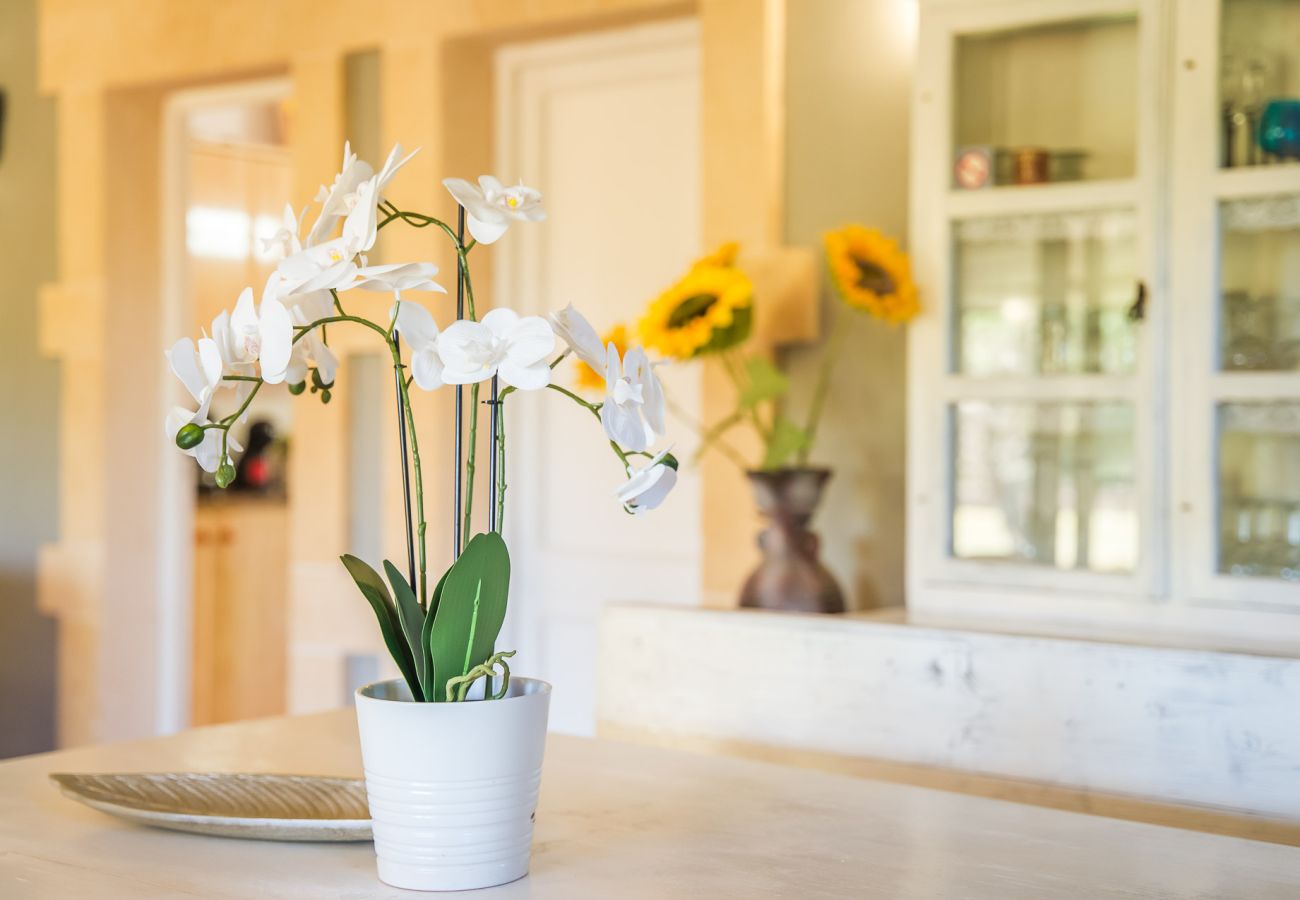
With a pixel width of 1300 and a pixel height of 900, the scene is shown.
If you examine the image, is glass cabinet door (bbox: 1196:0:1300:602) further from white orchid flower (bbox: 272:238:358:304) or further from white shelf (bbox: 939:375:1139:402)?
white orchid flower (bbox: 272:238:358:304)

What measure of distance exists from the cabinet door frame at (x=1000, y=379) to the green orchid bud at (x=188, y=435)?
5.02ft

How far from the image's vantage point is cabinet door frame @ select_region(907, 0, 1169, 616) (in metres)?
2.18

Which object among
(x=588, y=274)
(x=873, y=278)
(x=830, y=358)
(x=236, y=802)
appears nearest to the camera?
(x=236, y=802)

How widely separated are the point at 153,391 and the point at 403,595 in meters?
3.34

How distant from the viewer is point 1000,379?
2355 mm

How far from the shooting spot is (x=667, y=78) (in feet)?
10.9

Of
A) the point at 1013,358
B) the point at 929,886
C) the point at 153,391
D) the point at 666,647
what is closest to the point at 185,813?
the point at 929,886

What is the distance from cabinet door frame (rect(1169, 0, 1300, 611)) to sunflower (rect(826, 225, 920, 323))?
43 cm

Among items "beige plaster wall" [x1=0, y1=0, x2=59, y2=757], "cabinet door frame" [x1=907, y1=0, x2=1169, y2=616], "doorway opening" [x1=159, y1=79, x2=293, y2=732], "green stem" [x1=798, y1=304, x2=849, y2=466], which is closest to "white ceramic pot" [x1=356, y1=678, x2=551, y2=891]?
"cabinet door frame" [x1=907, y1=0, x2=1169, y2=616]

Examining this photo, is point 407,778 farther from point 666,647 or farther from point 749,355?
point 749,355

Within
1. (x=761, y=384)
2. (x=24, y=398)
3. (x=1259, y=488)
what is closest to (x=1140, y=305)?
(x=1259, y=488)

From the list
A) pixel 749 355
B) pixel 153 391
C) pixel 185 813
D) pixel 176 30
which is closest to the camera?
pixel 185 813

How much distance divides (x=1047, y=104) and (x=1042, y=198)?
173 millimetres

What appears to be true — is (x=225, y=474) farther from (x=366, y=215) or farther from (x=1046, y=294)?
(x=1046, y=294)
